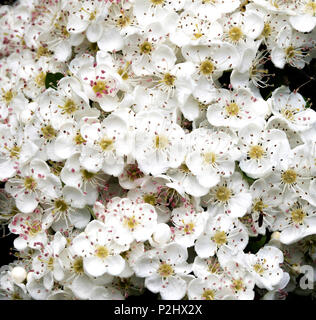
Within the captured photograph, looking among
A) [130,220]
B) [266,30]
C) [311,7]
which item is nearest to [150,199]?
[130,220]

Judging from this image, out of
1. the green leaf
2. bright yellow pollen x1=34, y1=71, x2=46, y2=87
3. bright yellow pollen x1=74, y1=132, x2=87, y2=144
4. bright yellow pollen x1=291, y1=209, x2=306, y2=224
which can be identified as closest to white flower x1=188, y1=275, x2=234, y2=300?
bright yellow pollen x1=291, y1=209, x2=306, y2=224

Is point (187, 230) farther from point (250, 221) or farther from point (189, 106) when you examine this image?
point (189, 106)

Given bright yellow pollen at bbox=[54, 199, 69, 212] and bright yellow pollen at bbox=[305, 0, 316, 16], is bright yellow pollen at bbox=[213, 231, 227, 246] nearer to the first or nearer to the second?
bright yellow pollen at bbox=[54, 199, 69, 212]

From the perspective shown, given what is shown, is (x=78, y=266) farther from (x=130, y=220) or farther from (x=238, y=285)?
(x=238, y=285)

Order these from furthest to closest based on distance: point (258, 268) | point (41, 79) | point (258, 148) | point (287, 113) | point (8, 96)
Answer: point (8, 96) → point (41, 79) → point (287, 113) → point (258, 148) → point (258, 268)

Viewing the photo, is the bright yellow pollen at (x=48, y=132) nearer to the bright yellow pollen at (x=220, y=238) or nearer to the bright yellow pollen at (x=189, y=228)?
the bright yellow pollen at (x=189, y=228)

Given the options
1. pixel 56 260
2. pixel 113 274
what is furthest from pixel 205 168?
pixel 56 260
